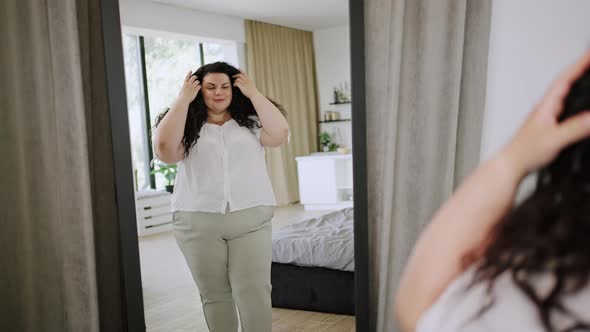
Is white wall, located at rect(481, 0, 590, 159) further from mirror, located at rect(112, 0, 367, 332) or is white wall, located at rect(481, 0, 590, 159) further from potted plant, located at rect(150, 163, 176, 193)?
potted plant, located at rect(150, 163, 176, 193)

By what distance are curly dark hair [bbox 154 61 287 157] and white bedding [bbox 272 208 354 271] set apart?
0.51m

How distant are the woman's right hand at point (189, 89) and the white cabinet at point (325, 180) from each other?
1.76 feet

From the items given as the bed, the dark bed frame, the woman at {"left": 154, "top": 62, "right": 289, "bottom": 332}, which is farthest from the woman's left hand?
the dark bed frame

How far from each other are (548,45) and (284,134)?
2.92ft

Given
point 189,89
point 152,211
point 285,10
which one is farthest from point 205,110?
point 285,10

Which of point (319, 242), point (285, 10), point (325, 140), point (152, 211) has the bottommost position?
point (319, 242)

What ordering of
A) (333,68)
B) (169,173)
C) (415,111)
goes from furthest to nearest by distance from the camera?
1. (333,68)
2. (169,173)
3. (415,111)

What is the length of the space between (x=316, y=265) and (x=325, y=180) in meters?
0.36

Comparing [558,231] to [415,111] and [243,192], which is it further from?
[243,192]

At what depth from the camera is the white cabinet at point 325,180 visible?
83.9 inches

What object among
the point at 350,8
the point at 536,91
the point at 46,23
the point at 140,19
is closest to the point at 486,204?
the point at 536,91

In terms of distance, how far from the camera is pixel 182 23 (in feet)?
9.56

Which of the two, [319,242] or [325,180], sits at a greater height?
[325,180]

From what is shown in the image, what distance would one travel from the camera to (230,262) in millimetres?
1956
